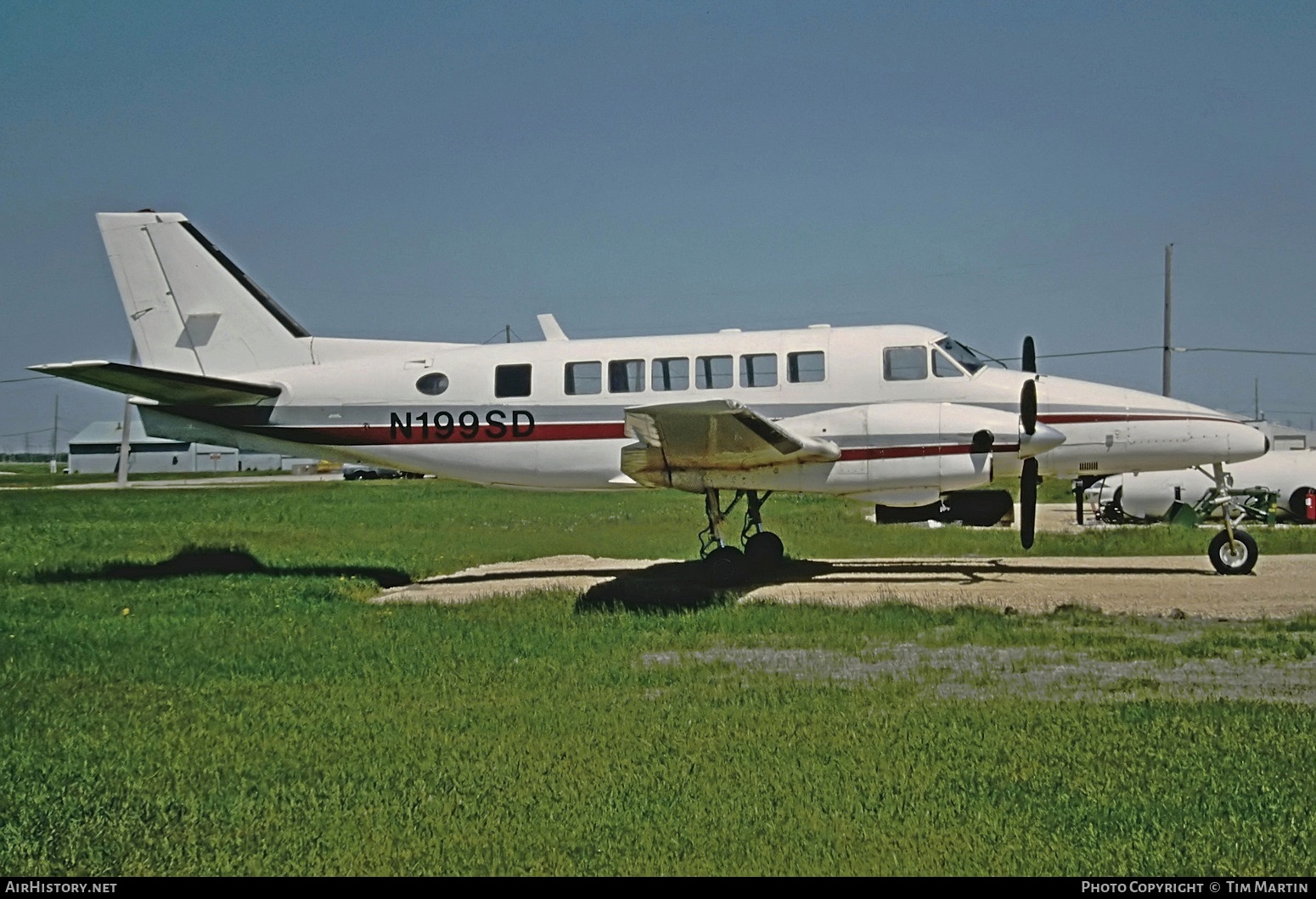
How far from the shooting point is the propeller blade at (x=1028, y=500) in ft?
51.0

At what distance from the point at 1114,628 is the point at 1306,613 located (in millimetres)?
2410

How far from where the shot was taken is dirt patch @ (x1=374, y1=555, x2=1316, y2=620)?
45.1ft

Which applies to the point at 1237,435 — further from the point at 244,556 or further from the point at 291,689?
the point at 244,556

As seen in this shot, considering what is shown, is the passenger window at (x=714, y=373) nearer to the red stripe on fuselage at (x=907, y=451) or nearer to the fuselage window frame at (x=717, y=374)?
the fuselage window frame at (x=717, y=374)

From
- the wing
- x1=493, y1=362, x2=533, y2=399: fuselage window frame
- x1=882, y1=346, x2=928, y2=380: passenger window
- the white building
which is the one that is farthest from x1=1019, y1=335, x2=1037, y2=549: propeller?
the white building

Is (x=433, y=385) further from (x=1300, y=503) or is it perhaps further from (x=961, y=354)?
(x=1300, y=503)

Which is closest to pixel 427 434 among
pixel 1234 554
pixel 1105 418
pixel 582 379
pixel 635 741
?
pixel 582 379

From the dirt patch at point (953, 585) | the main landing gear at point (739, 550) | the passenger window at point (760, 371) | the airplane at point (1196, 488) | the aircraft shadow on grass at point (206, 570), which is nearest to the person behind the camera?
the dirt patch at point (953, 585)

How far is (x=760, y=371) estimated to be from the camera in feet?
55.3

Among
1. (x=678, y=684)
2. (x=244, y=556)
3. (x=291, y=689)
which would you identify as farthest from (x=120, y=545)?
(x=678, y=684)

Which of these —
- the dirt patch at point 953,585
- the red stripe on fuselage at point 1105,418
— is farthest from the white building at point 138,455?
the red stripe on fuselage at point 1105,418

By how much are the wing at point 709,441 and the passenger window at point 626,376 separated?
1170 mm

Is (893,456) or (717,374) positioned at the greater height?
(717,374)

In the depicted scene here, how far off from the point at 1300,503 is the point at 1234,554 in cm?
1388
